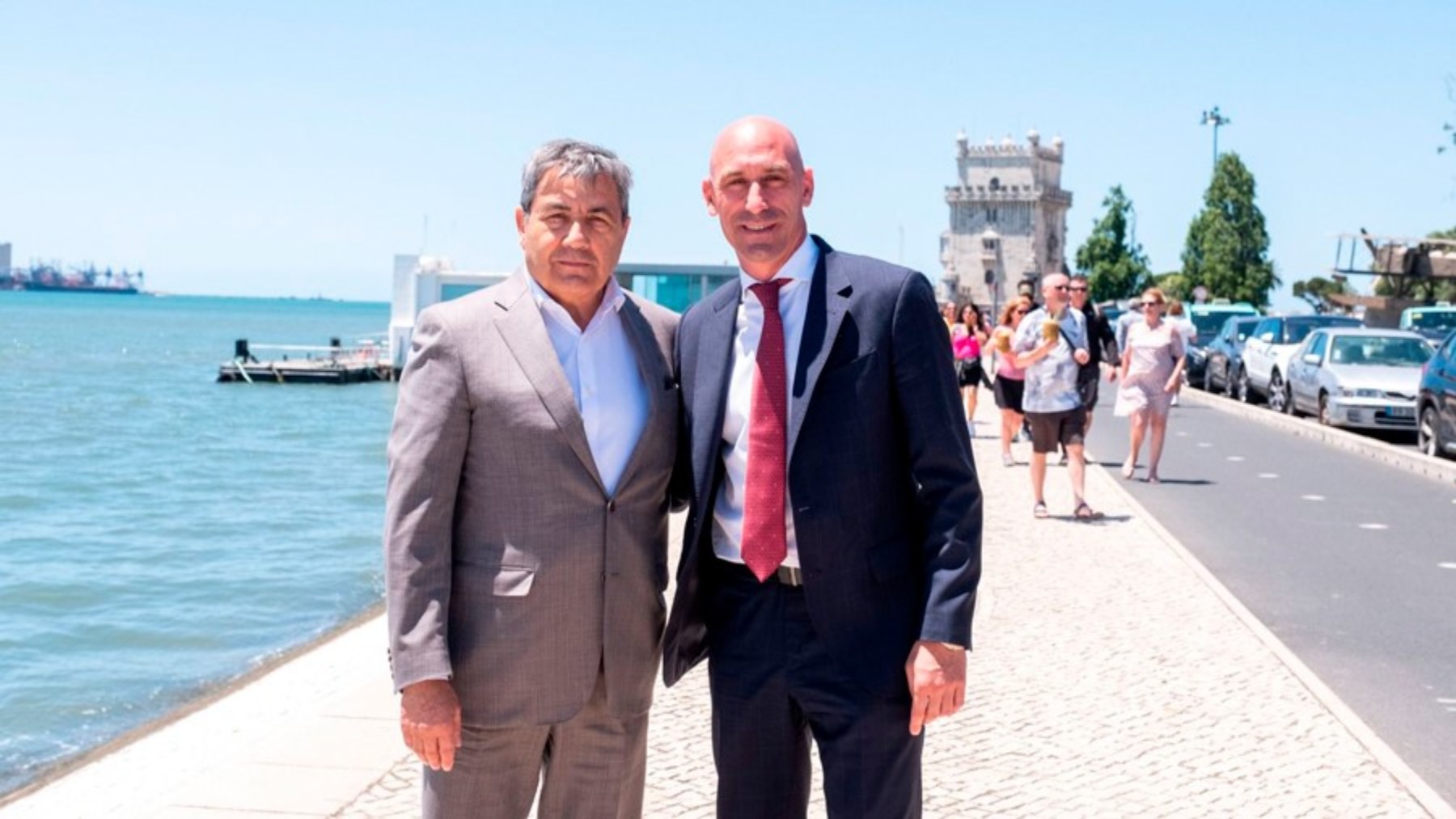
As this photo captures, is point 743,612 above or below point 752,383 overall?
below

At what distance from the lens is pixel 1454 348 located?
19031mm

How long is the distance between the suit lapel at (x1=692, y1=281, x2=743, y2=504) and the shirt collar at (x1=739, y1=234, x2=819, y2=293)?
3.3 inches

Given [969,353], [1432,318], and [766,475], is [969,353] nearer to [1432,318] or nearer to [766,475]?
[1432,318]

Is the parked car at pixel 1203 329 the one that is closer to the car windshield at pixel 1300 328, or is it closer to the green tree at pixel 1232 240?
the car windshield at pixel 1300 328

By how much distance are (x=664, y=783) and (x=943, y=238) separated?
134386 millimetres

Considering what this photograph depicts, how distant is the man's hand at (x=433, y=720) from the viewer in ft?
11.9

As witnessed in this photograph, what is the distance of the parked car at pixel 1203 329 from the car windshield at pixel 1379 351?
987 centimetres

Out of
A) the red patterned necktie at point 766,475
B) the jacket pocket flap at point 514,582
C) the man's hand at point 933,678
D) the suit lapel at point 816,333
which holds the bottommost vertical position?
the man's hand at point 933,678

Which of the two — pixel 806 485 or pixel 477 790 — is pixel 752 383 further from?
pixel 477 790

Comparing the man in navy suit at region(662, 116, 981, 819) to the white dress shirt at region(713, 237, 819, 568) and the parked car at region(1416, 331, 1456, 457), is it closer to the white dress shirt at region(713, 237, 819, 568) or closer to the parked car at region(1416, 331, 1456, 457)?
the white dress shirt at region(713, 237, 819, 568)

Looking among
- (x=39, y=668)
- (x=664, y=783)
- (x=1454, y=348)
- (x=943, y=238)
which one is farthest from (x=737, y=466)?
(x=943, y=238)

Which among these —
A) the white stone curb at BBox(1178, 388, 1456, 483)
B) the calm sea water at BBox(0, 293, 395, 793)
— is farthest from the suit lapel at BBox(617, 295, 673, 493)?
the white stone curb at BBox(1178, 388, 1456, 483)

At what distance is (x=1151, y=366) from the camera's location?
15.8 metres

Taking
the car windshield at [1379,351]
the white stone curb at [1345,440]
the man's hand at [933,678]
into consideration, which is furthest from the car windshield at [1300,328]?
the man's hand at [933,678]
